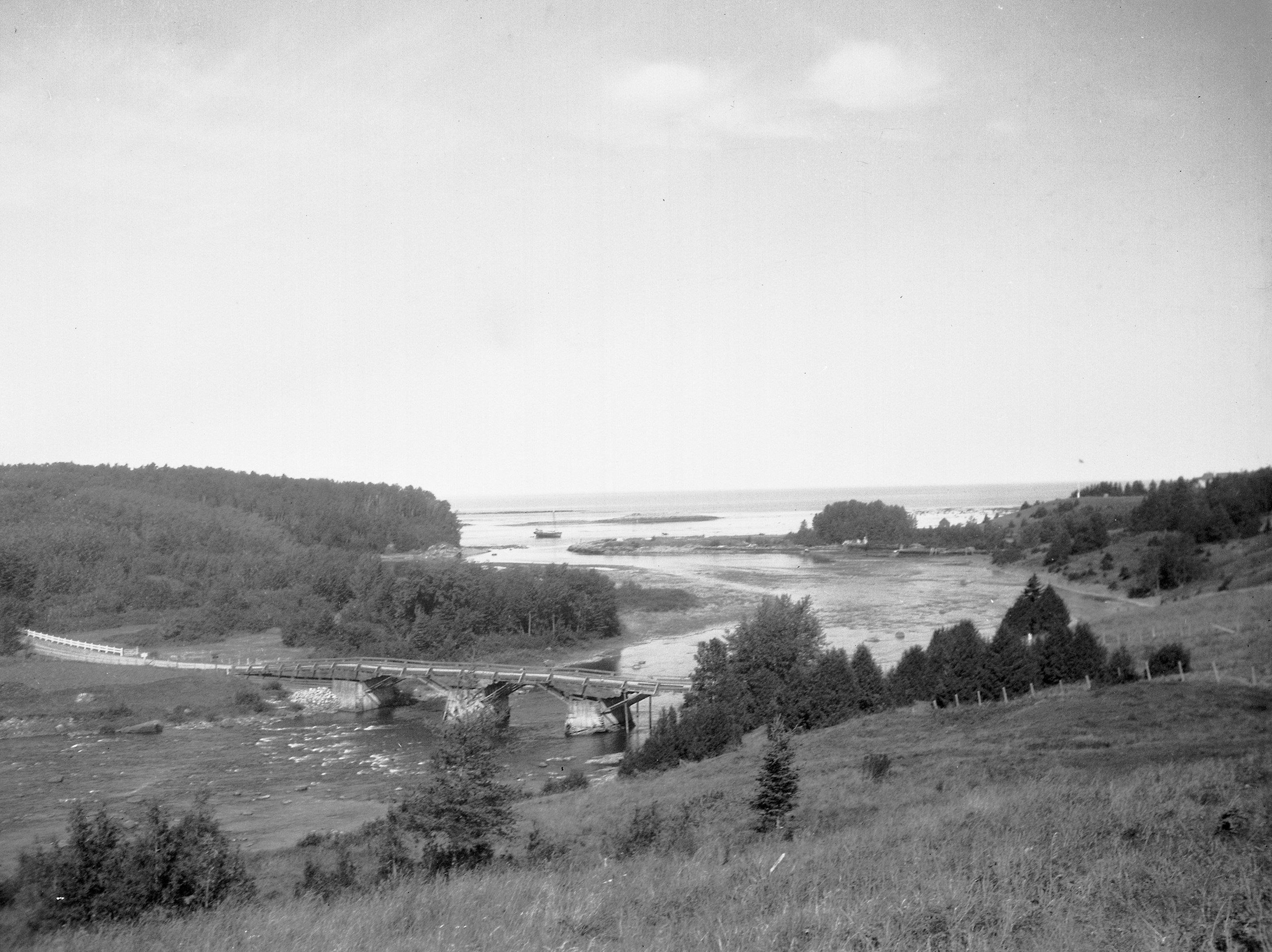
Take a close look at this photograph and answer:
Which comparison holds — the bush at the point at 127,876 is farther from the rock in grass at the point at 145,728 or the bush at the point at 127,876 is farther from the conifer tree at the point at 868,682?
the conifer tree at the point at 868,682

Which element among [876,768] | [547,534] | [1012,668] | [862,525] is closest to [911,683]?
[1012,668]

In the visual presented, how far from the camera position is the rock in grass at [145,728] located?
71.1 ft

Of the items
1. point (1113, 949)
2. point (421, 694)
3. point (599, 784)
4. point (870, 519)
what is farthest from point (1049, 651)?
point (870, 519)

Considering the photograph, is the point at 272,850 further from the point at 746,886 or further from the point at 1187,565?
the point at 1187,565

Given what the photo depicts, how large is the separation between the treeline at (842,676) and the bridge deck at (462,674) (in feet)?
9.30

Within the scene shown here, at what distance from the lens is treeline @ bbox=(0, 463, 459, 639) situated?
25.4 metres

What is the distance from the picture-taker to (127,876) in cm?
965

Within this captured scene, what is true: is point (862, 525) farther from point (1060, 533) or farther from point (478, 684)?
point (478, 684)

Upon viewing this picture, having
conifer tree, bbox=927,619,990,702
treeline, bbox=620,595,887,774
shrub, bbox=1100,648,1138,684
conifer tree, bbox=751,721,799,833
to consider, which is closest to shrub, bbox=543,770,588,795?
treeline, bbox=620,595,887,774

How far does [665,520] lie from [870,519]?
4037cm

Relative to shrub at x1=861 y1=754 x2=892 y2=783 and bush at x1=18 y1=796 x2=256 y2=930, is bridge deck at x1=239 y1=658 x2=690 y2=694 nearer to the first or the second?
shrub at x1=861 y1=754 x2=892 y2=783

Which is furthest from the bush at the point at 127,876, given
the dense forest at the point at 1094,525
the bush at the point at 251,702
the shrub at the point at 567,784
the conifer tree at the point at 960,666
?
the dense forest at the point at 1094,525

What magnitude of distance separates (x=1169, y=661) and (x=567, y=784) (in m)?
17.1

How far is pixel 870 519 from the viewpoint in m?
78.8
